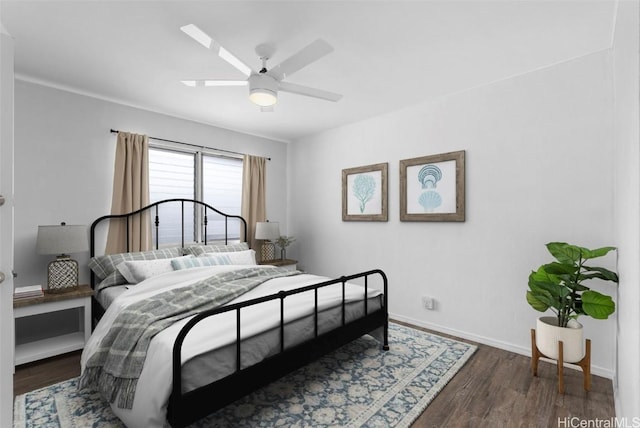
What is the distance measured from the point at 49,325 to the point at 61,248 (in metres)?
0.95

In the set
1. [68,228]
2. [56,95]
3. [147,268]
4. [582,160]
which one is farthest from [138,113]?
[582,160]

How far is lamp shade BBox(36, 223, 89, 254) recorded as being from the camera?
2.69 m

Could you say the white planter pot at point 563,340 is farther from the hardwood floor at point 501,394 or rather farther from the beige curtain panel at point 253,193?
the beige curtain panel at point 253,193

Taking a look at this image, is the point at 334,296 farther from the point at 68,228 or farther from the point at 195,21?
the point at 68,228

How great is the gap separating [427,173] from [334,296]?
1.81 metres

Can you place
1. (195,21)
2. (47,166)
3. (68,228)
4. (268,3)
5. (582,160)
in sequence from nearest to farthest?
(268,3) → (195,21) → (582,160) → (68,228) → (47,166)

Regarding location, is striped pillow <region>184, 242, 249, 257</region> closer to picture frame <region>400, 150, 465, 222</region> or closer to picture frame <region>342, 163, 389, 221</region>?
picture frame <region>342, 163, 389, 221</region>

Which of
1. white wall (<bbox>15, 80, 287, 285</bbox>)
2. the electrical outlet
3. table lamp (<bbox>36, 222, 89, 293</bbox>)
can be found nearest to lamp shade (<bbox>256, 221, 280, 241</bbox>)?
white wall (<bbox>15, 80, 287, 285</bbox>)

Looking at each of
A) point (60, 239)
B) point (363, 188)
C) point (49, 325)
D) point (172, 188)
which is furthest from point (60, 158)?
point (363, 188)

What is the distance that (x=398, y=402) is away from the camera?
2.13m

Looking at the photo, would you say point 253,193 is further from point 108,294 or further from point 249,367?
point 249,367

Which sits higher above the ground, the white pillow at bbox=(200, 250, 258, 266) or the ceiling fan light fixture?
the ceiling fan light fixture

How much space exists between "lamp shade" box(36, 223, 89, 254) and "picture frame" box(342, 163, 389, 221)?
2.93m

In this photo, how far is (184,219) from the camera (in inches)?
156
